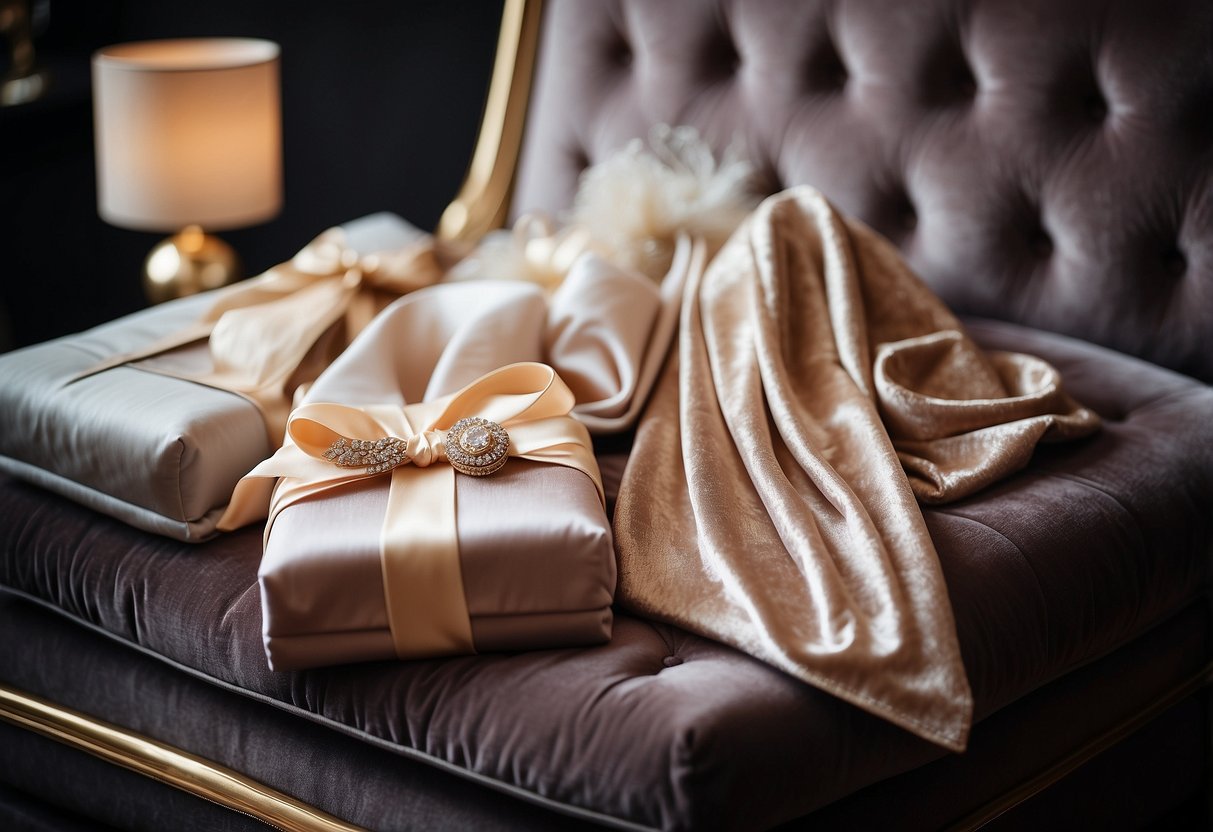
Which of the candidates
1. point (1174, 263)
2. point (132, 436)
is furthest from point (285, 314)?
point (1174, 263)

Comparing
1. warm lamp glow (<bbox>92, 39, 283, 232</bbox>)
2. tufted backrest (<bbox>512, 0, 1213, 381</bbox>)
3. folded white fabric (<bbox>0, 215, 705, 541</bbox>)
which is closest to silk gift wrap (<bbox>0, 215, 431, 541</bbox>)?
folded white fabric (<bbox>0, 215, 705, 541</bbox>)

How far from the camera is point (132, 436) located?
935 millimetres

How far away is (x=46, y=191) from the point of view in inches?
82.5

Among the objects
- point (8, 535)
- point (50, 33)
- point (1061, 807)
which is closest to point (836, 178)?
point (1061, 807)

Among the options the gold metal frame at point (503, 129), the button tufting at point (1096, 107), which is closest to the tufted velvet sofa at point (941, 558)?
the button tufting at point (1096, 107)

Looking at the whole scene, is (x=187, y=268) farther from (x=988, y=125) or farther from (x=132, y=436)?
(x=988, y=125)

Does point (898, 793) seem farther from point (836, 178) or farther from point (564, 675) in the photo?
point (836, 178)

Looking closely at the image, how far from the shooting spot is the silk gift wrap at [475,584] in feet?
2.57

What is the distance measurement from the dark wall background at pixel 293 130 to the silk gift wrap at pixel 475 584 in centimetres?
131

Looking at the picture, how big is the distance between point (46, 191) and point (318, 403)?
4.86 ft

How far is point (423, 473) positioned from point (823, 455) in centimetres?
33

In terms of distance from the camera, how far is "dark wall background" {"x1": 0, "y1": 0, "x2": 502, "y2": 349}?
1967 millimetres

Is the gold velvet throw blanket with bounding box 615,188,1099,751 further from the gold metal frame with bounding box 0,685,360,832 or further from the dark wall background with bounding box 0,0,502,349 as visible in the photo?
the dark wall background with bounding box 0,0,502,349

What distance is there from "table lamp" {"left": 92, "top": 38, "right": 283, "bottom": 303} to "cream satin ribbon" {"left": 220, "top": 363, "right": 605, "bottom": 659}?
0.79 m
